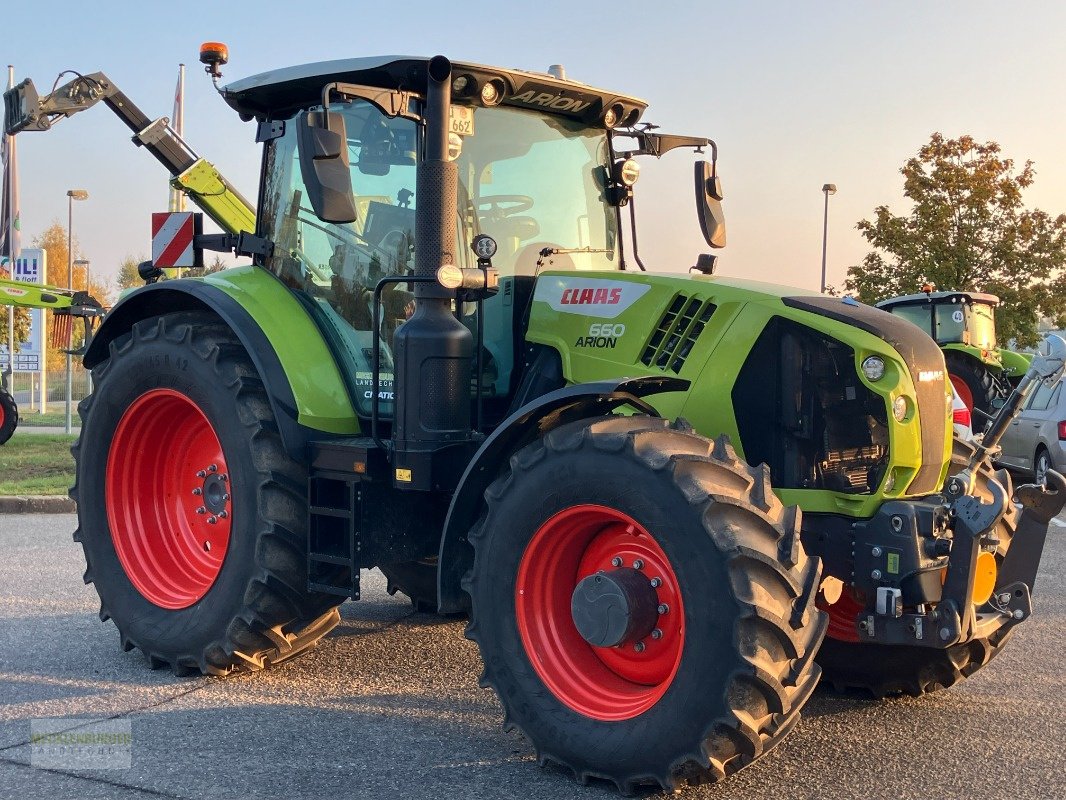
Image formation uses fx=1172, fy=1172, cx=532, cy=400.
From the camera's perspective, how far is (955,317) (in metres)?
15.8

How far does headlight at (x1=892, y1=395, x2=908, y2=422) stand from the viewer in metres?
4.32

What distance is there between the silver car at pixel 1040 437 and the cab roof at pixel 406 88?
9.10m

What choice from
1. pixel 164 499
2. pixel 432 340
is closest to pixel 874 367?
pixel 432 340

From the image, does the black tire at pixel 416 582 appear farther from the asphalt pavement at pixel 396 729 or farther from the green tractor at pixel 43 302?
the green tractor at pixel 43 302

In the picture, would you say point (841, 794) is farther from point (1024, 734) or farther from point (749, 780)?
point (1024, 734)

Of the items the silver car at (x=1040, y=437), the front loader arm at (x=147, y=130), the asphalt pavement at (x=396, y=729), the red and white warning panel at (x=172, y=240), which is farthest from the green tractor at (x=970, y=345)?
the red and white warning panel at (x=172, y=240)

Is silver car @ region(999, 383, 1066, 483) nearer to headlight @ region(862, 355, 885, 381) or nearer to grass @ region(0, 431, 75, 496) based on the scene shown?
headlight @ region(862, 355, 885, 381)

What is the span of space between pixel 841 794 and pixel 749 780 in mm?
310

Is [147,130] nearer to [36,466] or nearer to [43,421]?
[36,466]

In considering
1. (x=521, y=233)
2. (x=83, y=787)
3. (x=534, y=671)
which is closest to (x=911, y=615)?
(x=534, y=671)

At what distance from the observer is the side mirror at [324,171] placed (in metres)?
4.32

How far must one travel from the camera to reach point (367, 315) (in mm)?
5359

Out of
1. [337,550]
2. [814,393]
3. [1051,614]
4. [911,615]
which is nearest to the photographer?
[911,615]

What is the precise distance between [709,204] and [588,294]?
1303mm
